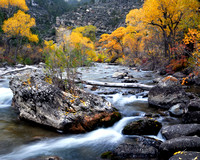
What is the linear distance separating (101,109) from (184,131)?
2.64m

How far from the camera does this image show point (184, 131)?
4.08m

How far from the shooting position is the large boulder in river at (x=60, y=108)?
494 centimetres

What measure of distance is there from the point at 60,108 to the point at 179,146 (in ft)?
11.5

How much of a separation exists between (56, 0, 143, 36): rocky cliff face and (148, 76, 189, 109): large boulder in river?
2827 inches

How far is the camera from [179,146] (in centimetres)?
345

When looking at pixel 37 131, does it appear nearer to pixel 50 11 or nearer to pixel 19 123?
pixel 19 123

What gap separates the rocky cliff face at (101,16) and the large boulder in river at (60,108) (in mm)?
73531

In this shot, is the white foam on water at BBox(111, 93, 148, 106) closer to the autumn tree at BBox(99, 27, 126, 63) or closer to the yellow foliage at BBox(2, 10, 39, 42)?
the yellow foliage at BBox(2, 10, 39, 42)

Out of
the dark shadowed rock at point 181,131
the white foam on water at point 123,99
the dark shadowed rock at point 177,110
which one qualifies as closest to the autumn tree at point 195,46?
the dark shadowed rock at point 177,110

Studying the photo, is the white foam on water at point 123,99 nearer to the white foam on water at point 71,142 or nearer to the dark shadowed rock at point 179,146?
the white foam on water at point 71,142

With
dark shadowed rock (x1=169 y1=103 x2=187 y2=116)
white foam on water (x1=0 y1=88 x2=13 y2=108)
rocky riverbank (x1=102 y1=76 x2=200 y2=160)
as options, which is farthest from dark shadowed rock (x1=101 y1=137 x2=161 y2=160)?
white foam on water (x1=0 y1=88 x2=13 y2=108)

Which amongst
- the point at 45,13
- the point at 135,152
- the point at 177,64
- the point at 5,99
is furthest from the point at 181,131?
the point at 45,13

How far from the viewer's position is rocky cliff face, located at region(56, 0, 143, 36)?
253ft

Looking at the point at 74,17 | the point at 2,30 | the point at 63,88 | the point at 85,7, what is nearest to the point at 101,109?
the point at 63,88
